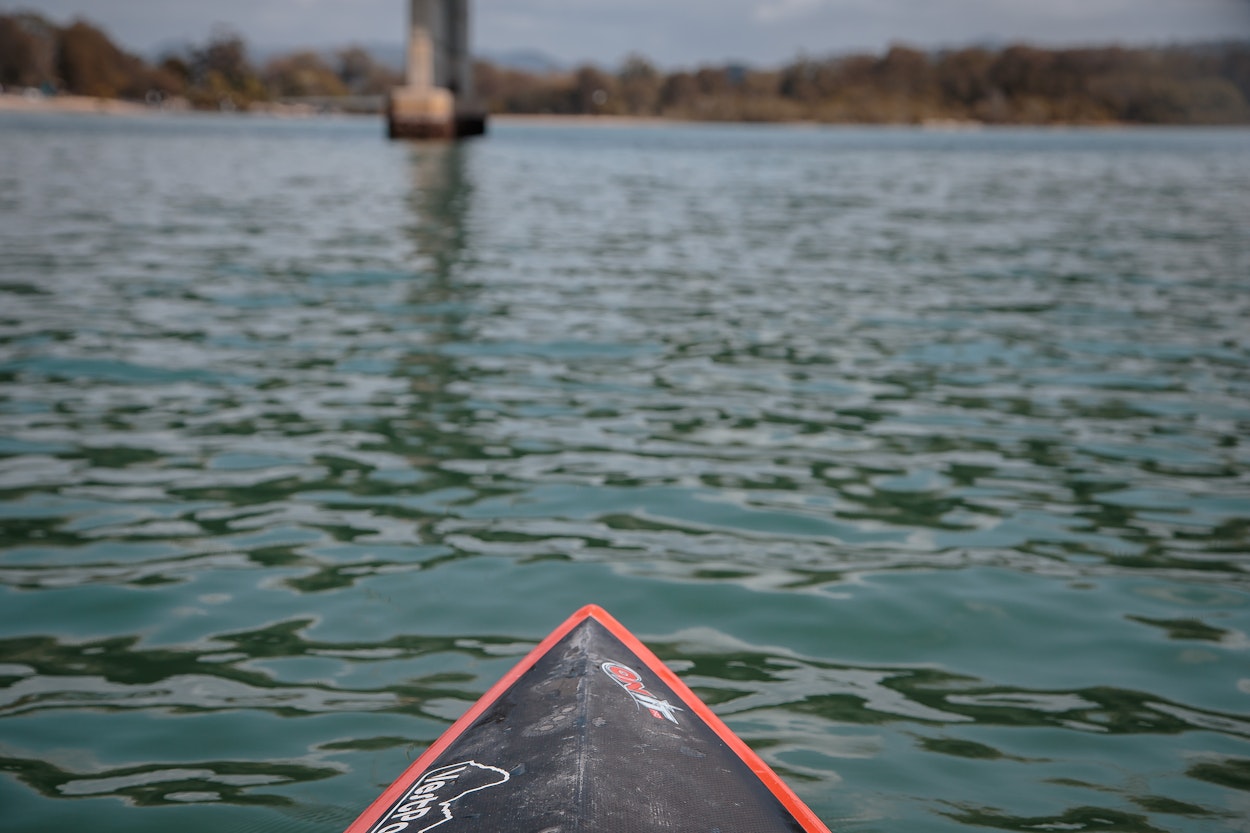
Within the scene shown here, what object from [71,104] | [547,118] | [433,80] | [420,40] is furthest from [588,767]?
[547,118]

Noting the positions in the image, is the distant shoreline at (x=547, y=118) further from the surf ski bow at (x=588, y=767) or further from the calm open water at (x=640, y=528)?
the surf ski bow at (x=588, y=767)

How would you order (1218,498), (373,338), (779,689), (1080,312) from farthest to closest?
(1080,312)
(373,338)
(1218,498)
(779,689)

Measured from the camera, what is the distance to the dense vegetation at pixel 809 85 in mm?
167250

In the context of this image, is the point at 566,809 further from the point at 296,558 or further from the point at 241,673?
the point at 296,558

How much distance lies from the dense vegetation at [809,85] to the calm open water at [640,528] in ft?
543

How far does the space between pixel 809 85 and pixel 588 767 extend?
189650mm

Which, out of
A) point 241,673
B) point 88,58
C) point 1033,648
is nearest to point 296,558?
point 241,673

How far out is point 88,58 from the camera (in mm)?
165500

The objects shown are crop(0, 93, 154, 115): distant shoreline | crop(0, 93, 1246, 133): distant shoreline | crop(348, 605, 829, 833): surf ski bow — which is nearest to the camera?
crop(348, 605, 829, 833): surf ski bow

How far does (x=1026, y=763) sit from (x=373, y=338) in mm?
7471

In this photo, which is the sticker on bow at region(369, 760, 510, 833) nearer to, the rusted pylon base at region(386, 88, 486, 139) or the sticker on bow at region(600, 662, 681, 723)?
the sticker on bow at region(600, 662, 681, 723)

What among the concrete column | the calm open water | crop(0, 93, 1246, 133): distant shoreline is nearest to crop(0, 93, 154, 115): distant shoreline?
crop(0, 93, 1246, 133): distant shoreline

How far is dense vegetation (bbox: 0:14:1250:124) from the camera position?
16725 cm

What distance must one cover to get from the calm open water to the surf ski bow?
62 centimetres
